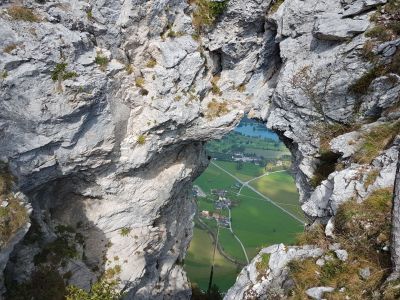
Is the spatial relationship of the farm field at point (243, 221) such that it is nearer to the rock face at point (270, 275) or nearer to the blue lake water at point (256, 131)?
the rock face at point (270, 275)

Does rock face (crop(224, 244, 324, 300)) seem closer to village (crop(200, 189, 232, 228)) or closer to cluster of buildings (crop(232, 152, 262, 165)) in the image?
village (crop(200, 189, 232, 228))

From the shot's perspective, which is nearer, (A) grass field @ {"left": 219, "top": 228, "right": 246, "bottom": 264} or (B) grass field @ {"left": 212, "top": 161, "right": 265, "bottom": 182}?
(A) grass field @ {"left": 219, "top": 228, "right": 246, "bottom": 264}

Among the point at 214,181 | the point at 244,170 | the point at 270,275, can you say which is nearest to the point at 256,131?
the point at 244,170

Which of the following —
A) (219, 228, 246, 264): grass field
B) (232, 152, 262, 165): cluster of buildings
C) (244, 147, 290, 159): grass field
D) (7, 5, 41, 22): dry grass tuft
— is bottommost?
(244, 147, 290, 159): grass field

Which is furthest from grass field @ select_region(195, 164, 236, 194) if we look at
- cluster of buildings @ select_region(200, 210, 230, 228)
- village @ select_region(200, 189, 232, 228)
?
cluster of buildings @ select_region(200, 210, 230, 228)

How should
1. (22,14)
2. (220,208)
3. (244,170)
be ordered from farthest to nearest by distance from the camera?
1. (244,170)
2. (220,208)
3. (22,14)

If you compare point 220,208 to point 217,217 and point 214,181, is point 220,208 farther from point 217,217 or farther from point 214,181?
point 214,181
